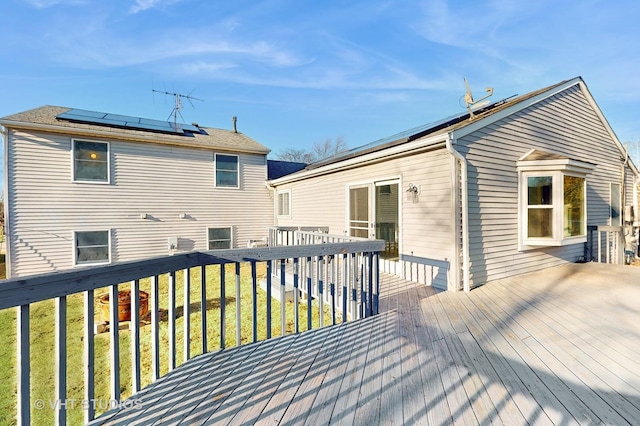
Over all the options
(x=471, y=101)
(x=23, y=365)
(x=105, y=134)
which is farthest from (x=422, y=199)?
(x=105, y=134)

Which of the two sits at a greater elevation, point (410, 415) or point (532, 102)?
point (532, 102)

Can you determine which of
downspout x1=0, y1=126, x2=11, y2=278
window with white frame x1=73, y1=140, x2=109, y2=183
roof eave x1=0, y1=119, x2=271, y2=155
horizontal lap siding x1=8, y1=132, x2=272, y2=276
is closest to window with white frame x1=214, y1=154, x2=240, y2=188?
horizontal lap siding x1=8, y1=132, x2=272, y2=276

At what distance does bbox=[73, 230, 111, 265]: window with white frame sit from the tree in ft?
61.2

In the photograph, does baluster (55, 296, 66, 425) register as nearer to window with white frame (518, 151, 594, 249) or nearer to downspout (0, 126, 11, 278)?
window with white frame (518, 151, 594, 249)

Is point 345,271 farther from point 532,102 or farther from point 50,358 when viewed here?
point 532,102

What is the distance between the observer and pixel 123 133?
341 inches

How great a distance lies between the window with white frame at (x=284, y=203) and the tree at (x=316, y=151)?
50.8 ft

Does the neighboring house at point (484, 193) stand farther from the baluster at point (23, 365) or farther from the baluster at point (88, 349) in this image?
the baluster at point (23, 365)

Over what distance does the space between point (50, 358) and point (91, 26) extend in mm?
7386

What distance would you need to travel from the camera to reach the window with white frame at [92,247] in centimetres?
844

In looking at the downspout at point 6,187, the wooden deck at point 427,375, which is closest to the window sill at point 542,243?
the wooden deck at point 427,375

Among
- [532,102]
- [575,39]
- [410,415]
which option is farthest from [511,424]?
[575,39]

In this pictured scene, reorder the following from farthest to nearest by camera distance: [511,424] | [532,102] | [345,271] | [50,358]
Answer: [532,102] < [50,358] < [345,271] < [511,424]

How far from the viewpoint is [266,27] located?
7914 mm
